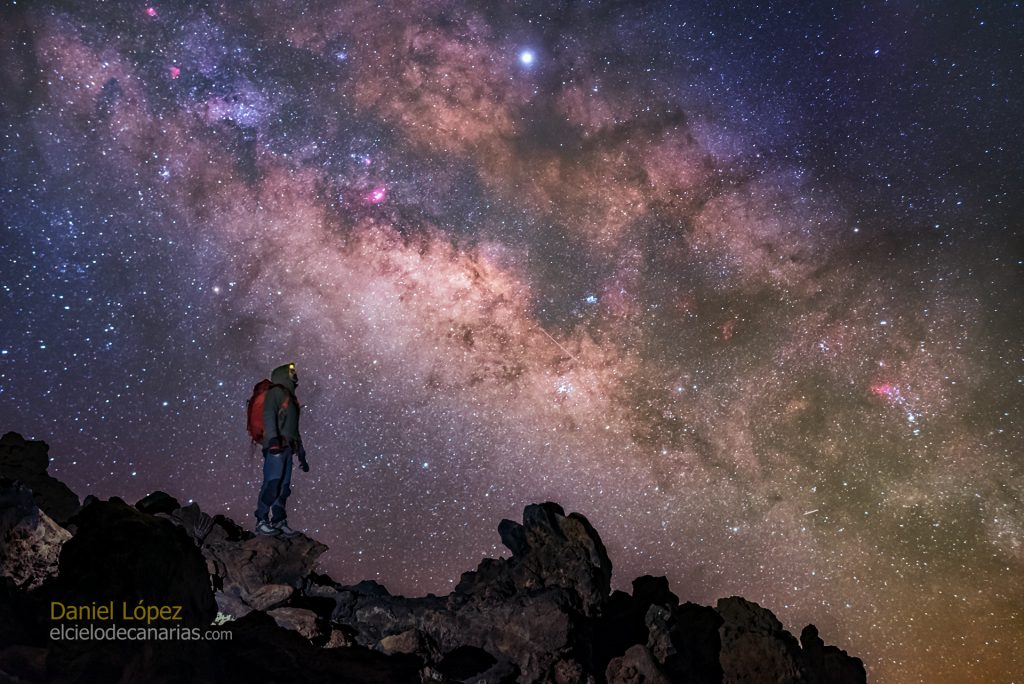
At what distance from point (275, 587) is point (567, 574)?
725 cm

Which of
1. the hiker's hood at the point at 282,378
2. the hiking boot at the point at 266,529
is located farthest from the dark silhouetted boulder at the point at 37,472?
the hiker's hood at the point at 282,378

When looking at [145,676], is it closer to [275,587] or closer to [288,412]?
[275,587]

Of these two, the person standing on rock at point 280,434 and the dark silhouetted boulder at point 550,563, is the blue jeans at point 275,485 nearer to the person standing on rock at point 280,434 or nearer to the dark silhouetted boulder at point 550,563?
the person standing on rock at point 280,434

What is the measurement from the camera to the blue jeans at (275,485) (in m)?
12.0

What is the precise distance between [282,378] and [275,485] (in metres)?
2.13

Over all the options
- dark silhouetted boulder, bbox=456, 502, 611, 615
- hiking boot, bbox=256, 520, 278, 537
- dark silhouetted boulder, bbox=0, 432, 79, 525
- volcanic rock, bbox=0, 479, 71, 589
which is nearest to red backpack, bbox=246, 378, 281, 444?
hiking boot, bbox=256, 520, 278, 537

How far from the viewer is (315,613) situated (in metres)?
11.4

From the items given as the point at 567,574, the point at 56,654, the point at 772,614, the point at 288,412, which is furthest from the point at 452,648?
the point at 772,614

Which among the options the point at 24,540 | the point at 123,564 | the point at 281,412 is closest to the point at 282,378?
the point at 281,412

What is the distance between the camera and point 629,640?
53.8 feet

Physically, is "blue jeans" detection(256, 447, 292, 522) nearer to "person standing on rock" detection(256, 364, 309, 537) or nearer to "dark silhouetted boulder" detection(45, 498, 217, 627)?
"person standing on rock" detection(256, 364, 309, 537)

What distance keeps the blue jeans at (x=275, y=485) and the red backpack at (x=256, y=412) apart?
40 centimetres

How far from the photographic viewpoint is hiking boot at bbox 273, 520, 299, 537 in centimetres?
1309

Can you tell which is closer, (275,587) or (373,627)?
(275,587)
